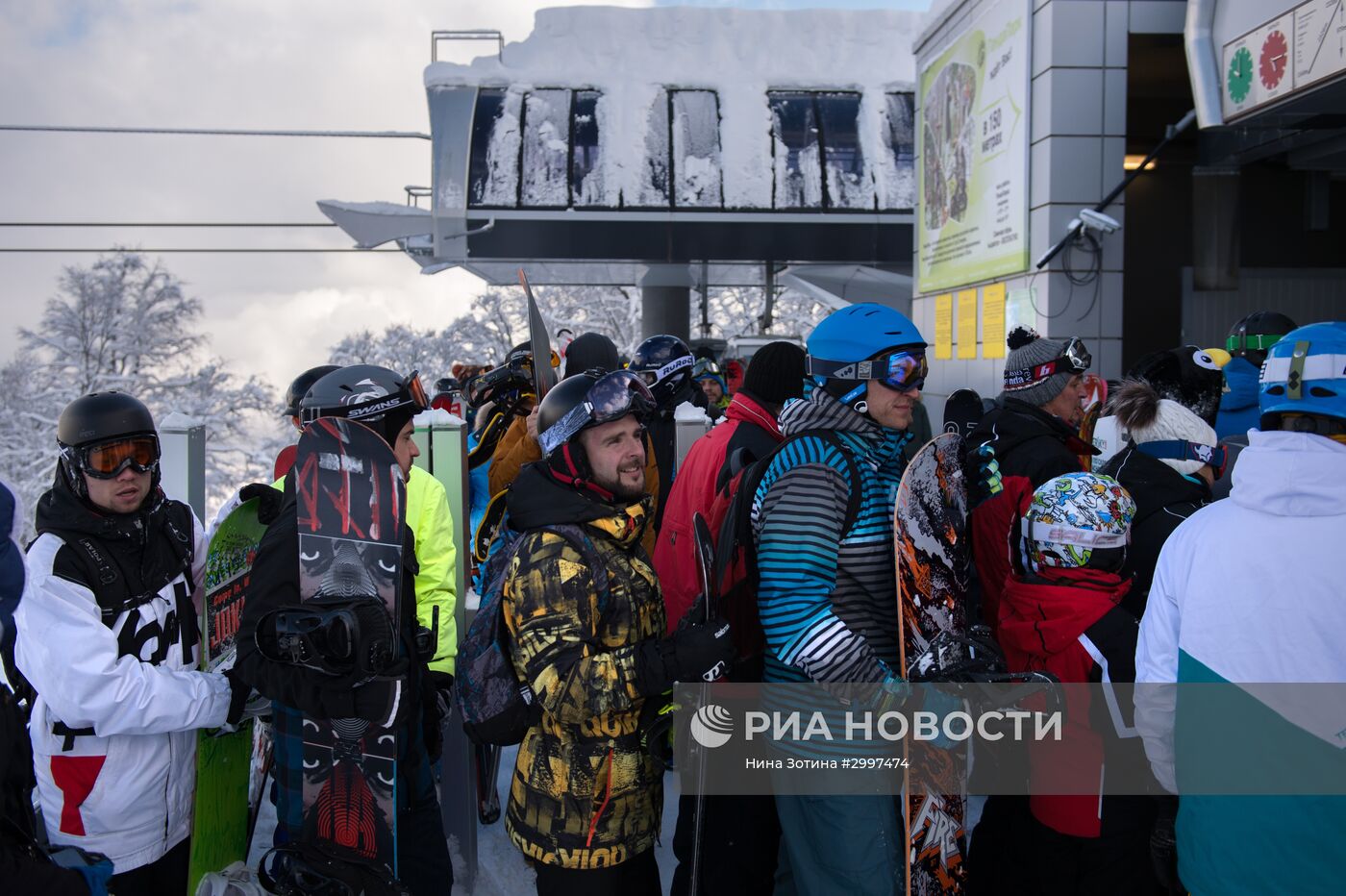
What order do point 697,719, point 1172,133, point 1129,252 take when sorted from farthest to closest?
point 1129,252
point 1172,133
point 697,719

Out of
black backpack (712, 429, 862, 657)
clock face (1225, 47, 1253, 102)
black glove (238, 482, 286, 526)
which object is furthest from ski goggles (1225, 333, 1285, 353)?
black glove (238, 482, 286, 526)

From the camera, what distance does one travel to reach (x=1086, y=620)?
2344 mm

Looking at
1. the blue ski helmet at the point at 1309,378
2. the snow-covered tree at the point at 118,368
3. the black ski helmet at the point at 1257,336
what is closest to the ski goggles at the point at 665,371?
the black ski helmet at the point at 1257,336

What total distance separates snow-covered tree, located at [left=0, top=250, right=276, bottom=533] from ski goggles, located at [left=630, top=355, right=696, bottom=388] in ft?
63.6

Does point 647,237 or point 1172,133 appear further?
point 647,237

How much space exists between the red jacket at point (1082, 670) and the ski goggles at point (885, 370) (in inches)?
27.3

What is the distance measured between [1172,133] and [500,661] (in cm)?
705

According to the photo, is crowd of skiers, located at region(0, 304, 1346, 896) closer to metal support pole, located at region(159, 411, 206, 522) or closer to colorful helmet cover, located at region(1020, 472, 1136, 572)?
colorful helmet cover, located at region(1020, 472, 1136, 572)

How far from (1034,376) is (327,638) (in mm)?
2442

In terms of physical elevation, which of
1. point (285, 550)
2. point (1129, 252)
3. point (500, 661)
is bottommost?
point (500, 661)

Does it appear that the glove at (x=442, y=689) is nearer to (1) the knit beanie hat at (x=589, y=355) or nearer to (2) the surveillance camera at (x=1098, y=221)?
(1) the knit beanie hat at (x=589, y=355)

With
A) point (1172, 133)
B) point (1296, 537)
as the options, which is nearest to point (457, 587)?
point (1296, 537)

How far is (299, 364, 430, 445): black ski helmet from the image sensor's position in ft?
8.01

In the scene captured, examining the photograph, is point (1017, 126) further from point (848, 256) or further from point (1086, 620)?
point (848, 256)
